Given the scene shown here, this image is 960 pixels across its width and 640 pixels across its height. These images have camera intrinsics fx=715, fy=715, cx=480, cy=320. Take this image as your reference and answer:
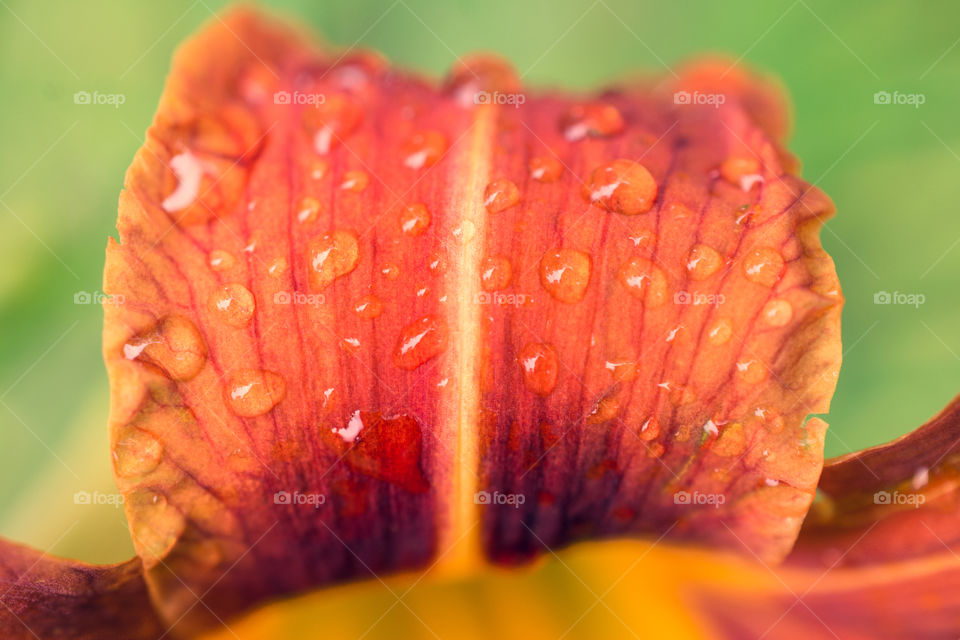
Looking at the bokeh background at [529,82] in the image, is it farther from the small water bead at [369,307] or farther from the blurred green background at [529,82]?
the small water bead at [369,307]

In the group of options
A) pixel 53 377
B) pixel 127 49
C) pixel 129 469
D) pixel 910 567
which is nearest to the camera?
pixel 129 469

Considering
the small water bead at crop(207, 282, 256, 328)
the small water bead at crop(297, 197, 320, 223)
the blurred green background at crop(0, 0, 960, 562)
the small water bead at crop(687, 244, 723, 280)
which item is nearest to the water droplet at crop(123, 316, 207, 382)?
the small water bead at crop(207, 282, 256, 328)

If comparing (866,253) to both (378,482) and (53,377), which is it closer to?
(378,482)

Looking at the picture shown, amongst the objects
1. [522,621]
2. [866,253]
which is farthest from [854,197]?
[522,621]

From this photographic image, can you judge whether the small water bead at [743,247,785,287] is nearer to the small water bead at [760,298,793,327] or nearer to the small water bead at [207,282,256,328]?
the small water bead at [760,298,793,327]

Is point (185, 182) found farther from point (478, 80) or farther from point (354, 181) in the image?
point (478, 80)

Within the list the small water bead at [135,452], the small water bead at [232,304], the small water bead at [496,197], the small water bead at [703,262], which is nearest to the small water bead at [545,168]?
the small water bead at [496,197]

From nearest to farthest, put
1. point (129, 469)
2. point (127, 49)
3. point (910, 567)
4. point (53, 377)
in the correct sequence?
point (129, 469), point (910, 567), point (127, 49), point (53, 377)
